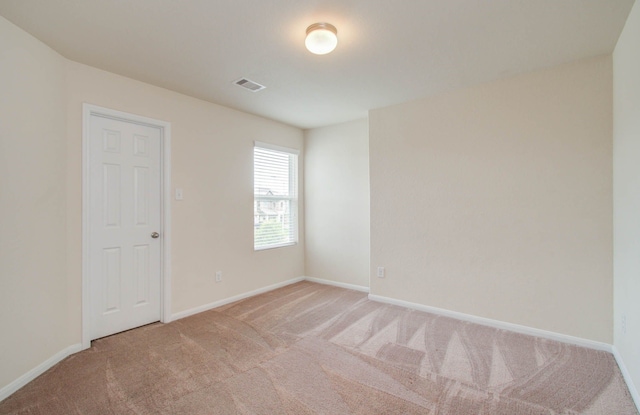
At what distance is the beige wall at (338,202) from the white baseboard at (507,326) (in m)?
0.82

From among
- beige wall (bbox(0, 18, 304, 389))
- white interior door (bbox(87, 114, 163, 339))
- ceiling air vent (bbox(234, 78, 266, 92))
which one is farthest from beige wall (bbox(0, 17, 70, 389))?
ceiling air vent (bbox(234, 78, 266, 92))

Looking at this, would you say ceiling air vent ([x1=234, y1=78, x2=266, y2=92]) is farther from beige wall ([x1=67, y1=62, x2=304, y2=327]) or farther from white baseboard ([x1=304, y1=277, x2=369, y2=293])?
white baseboard ([x1=304, y1=277, x2=369, y2=293])

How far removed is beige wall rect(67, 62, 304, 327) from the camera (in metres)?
2.63

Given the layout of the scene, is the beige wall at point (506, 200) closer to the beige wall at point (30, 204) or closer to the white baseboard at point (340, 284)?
the white baseboard at point (340, 284)

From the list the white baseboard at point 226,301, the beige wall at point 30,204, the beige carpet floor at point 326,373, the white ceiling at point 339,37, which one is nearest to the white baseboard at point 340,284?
the white baseboard at point 226,301

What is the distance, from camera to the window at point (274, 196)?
4.31m

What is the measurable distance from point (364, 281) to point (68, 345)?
10.9 feet

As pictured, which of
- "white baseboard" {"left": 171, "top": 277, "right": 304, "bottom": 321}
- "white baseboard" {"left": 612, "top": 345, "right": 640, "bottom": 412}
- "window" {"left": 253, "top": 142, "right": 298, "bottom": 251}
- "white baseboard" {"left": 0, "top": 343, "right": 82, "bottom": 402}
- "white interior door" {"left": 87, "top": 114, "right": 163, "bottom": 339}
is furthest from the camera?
"window" {"left": 253, "top": 142, "right": 298, "bottom": 251}

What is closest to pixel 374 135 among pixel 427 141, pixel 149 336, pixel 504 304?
pixel 427 141

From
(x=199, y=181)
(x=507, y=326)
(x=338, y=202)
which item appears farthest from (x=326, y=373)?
(x=338, y=202)

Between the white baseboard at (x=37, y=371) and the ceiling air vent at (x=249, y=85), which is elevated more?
the ceiling air vent at (x=249, y=85)

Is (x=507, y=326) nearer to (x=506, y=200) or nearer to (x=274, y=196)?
(x=506, y=200)

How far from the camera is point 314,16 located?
→ 201cm

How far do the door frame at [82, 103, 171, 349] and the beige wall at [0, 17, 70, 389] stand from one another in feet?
0.46
